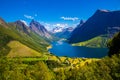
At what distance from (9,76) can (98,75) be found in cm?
3161

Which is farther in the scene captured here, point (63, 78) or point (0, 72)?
point (63, 78)

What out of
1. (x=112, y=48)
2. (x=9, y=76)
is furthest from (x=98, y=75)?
(x=112, y=48)

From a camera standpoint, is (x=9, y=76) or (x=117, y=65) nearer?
(x=9, y=76)

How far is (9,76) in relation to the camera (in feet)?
236

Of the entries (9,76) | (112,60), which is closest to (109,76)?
(112,60)

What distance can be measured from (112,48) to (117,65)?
151 feet

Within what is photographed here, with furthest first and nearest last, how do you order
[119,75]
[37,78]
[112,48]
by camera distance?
1. [112,48]
2. [37,78]
3. [119,75]

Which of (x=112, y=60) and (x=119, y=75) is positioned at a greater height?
(x=112, y=60)

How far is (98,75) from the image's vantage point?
8819 centimetres

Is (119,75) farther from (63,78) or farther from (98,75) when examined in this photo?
(63,78)

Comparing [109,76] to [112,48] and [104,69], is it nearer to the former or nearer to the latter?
[104,69]

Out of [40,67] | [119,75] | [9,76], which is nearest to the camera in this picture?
[9,76]

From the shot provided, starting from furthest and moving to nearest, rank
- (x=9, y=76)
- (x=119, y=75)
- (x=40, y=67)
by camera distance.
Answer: (x=40, y=67) → (x=119, y=75) → (x=9, y=76)

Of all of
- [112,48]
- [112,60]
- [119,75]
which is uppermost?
[112,48]
